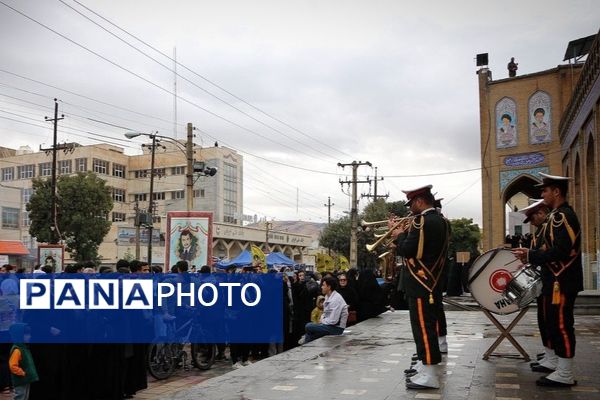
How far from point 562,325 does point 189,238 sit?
10739 mm

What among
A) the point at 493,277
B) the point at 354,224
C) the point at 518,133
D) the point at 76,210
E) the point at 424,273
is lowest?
the point at 493,277

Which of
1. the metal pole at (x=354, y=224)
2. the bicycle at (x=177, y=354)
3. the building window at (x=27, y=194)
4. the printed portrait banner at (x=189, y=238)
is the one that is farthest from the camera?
the building window at (x=27, y=194)

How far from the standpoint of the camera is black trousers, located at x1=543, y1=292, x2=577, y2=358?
5.95m

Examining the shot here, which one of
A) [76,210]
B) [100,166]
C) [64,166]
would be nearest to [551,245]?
[76,210]

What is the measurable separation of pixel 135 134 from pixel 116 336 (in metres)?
13.6

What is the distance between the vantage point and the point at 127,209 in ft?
272

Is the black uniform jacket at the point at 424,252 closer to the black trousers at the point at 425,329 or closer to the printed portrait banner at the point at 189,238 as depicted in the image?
the black trousers at the point at 425,329

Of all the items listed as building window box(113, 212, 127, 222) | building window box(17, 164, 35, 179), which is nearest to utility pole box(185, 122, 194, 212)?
building window box(113, 212, 127, 222)

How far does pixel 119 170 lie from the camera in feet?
272

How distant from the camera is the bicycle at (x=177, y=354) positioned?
35.1 feet

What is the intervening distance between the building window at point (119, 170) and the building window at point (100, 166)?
152cm

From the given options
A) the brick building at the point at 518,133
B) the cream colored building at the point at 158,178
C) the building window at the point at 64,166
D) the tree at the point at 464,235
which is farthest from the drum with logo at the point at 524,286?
the building window at the point at 64,166

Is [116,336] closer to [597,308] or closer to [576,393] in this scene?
[576,393]

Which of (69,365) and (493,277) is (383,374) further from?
(69,365)
